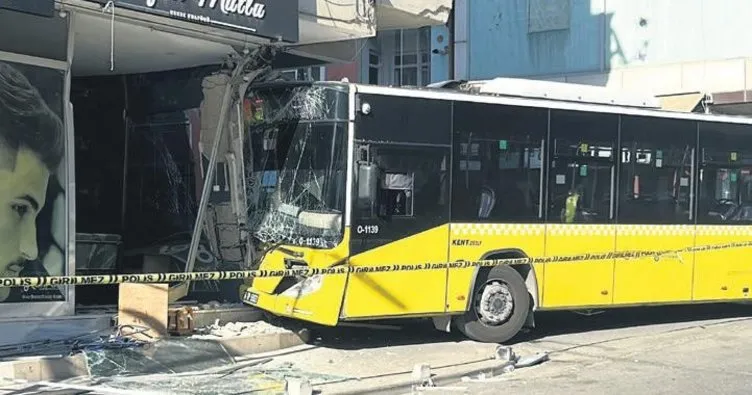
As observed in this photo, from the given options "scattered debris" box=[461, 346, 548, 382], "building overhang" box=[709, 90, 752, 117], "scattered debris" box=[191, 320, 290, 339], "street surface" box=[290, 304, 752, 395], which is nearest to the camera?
"street surface" box=[290, 304, 752, 395]

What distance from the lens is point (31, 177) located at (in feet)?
31.3

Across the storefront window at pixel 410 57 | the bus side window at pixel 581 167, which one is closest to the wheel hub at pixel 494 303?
the bus side window at pixel 581 167

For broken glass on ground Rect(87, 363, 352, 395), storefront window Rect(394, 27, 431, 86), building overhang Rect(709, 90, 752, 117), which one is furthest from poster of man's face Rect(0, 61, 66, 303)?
storefront window Rect(394, 27, 431, 86)

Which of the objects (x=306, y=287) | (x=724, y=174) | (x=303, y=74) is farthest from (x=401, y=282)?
(x=303, y=74)

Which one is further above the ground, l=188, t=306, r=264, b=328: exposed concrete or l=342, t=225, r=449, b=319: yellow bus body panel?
l=342, t=225, r=449, b=319: yellow bus body panel

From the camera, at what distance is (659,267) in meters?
11.9

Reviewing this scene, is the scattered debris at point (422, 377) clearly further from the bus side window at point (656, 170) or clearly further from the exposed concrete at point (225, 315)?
the bus side window at point (656, 170)

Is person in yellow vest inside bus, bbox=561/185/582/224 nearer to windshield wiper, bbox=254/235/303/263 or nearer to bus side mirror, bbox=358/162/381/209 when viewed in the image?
bus side mirror, bbox=358/162/381/209

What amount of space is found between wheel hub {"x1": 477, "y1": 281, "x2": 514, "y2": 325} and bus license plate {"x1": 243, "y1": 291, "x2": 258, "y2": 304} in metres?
2.81

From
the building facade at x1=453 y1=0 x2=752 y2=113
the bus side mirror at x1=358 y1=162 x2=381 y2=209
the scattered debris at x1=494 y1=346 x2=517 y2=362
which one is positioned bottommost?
the scattered debris at x1=494 y1=346 x2=517 y2=362

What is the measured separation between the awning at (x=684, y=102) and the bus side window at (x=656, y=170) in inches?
53.6

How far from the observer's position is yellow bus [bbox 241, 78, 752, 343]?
965 cm

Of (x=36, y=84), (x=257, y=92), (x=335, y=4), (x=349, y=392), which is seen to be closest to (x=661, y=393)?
(x=349, y=392)

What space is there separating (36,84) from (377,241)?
432cm
